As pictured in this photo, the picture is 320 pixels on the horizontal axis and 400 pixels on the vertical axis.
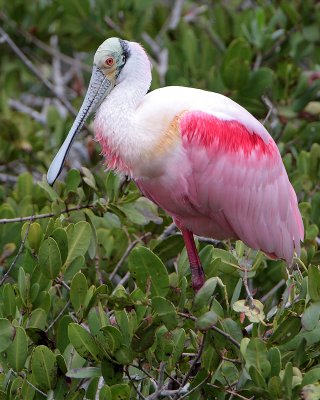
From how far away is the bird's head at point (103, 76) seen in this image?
4547 mm

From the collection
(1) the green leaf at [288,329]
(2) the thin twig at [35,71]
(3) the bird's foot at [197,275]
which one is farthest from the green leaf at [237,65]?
(1) the green leaf at [288,329]

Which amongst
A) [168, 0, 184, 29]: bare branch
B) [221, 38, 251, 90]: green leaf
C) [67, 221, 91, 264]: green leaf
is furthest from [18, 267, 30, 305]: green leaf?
[168, 0, 184, 29]: bare branch

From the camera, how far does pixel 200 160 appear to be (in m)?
4.48

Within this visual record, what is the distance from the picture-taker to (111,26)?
6.80 metres

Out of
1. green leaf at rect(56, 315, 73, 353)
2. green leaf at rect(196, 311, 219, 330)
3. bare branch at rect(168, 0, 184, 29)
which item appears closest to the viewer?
green leaf at rect(196, 311, 219, 330)

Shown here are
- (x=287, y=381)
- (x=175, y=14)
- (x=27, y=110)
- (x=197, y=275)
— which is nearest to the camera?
(x=287, y=381)

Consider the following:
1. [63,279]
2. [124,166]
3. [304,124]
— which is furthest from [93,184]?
[304,124]

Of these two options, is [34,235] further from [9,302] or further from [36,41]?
[36,41]

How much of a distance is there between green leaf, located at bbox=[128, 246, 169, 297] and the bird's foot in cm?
55

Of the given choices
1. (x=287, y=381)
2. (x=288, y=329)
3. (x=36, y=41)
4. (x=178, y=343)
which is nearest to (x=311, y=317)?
(x=288, y=329)

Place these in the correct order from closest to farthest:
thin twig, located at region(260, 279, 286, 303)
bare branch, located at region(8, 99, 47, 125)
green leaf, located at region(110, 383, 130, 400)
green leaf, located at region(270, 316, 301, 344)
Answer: green leaf, located at region(110, 383, 130, 400) < green leaf, located at region(270, 316, 301, 344) < thin twig, located at region(260, 279, 286, 303) < bare branch, located at region(8, 99, 47, 125)

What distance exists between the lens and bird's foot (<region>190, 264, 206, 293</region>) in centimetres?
432

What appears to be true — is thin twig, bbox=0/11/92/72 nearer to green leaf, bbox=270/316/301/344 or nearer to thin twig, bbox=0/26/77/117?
thin twig, bbox=0/26/77/117

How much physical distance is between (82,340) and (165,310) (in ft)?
1.05
